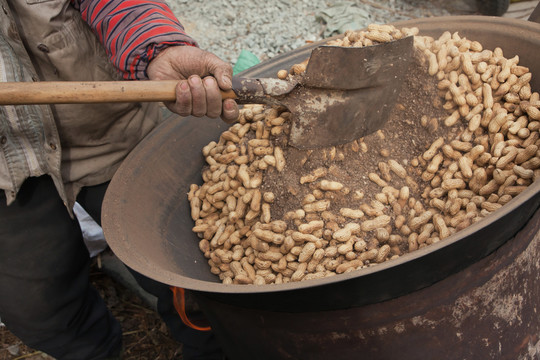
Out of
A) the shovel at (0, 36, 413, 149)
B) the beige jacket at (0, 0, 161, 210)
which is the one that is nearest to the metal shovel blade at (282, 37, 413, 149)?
the shovel at (0, 36, 413, 149)

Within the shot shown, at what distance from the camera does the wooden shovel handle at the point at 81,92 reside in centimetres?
105

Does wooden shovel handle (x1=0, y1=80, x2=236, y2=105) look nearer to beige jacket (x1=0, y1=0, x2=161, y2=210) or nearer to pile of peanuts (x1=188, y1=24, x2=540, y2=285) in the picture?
beige jacket (x1=0, y1=0, x2=161, y2=210)

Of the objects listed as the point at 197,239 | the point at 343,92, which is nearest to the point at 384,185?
the point at 343,92

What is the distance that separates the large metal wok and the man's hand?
9.0 inches

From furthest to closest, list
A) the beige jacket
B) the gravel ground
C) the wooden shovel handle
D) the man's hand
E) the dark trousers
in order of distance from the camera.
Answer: the gravel ground, the dark trousers, the beige jacket, the man's hand, the wooden shovel handle

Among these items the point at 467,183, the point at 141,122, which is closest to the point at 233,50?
the point at 141,122

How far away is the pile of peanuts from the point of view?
4.00 feet

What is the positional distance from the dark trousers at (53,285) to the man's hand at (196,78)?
0.50m

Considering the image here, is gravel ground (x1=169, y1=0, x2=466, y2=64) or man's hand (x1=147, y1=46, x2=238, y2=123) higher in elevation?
man's hand (x1=147, y1=46, x2=238, y2=123)

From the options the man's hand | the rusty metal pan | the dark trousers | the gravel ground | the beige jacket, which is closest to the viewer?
the rusty metal pan

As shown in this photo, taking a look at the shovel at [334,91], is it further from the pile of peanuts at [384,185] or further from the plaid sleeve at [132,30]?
the plaid sleeve at [132,30]

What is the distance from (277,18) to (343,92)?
8.58 feet

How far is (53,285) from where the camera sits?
157cm

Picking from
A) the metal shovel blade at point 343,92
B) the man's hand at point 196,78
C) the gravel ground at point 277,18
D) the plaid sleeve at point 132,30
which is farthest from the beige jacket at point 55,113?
the gravel ground at point 277,18
